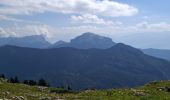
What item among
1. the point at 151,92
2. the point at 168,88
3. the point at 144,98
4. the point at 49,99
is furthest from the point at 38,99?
the point at 168,88

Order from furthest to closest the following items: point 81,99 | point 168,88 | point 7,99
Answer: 1. point 168,88
2. point 81,99
3. point 7,99

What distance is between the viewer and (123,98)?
1602 inches

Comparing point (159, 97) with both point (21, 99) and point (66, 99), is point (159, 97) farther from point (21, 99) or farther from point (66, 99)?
point (21, 99)

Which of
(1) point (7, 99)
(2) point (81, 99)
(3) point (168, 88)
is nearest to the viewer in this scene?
(1) point (7, 99)

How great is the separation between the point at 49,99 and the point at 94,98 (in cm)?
500

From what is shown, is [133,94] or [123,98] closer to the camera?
[123,98]

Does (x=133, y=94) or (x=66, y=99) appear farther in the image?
(x=133, y=94)

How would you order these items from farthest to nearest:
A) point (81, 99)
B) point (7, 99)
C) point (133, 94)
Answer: point (133, 94) → point (81, 99) → point (7, 99)

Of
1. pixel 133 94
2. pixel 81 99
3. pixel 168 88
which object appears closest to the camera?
pixel 81 99

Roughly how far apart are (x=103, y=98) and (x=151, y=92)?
9428 millimetres

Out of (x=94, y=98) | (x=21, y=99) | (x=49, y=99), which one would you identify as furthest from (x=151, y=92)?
(x=21, y=99)

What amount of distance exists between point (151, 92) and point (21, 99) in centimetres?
1734

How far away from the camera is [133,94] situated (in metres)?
44.9

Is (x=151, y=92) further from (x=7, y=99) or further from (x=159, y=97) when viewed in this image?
(x=7, y=99)
